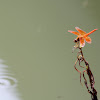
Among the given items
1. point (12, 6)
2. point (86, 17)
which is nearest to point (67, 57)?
point (86, 17)

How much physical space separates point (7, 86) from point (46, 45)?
1.59 feet

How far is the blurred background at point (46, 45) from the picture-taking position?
904 mm

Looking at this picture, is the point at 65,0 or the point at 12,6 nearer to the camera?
the point at 12,6

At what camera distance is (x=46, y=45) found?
127cm

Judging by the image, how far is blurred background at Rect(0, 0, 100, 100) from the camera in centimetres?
90

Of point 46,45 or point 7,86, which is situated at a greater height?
point 46,45

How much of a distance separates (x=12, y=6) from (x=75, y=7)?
Answer: 580 millimetres

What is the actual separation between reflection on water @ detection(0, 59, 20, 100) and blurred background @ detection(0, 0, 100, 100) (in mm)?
25

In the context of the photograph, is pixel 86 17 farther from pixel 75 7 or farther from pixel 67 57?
pixel 67 57

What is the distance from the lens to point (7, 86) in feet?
2.81

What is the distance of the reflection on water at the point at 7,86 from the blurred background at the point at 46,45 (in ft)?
0.08

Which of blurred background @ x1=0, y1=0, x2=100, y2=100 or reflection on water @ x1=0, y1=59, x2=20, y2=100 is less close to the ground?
blurred background @ x1=0, y1=0, x2=100, y2=100

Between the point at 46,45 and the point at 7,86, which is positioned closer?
the point at 7,86

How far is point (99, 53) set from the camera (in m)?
1.24
